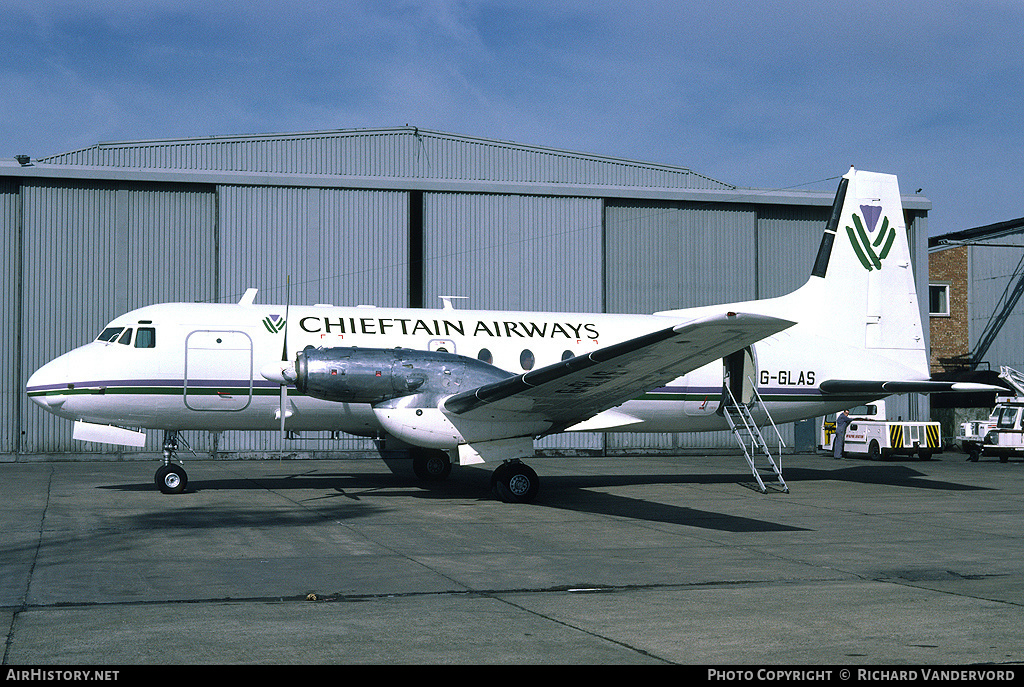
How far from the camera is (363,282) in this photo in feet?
91.1

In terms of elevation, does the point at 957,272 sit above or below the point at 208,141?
below

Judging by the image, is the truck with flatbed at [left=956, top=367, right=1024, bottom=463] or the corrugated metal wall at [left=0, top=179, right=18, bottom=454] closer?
the corrugated metal wall at [left=0, top=179, right=18, bottom=454]

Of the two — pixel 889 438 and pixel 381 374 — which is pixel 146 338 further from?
pixel 889 438

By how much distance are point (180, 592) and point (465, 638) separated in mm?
3100

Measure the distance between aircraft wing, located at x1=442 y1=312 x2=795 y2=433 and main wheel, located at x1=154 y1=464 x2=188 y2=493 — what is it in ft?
16.9

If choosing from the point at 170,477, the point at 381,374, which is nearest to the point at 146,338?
the point at 170,477

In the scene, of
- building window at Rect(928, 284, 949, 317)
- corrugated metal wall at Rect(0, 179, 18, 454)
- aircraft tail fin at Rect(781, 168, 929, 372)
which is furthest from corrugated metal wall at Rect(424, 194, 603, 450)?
building window at Rect(928, 284, 949, 317)

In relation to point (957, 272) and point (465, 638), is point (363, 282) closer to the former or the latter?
point (465, 638)

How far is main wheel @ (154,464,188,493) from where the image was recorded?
51.9 ft

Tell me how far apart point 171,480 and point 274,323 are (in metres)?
3.34

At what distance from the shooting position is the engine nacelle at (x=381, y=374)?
14.3 meters

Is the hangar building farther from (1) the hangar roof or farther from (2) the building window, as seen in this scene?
(2) the building window

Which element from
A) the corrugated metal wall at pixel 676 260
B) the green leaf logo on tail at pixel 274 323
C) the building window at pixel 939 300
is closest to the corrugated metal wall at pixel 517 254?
the corrugated metal wall at pixel 676 260

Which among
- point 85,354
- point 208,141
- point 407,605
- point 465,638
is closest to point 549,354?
point 85,354
